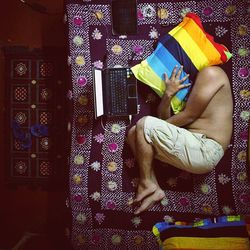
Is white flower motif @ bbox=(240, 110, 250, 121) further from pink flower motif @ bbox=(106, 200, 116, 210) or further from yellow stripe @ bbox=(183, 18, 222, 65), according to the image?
pink flower motif @ bbox=(106, 200, 116, 210)

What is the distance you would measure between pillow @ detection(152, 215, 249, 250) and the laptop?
2.58ft

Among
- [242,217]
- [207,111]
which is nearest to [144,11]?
[207,111]

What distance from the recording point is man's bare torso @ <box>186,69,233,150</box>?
6.83 ft

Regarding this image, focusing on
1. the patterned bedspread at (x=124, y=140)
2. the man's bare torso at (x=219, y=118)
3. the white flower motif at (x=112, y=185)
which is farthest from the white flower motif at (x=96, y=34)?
the white flower motif at (x=112, y=185)

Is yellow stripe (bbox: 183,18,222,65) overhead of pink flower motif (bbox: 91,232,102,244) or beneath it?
overhead

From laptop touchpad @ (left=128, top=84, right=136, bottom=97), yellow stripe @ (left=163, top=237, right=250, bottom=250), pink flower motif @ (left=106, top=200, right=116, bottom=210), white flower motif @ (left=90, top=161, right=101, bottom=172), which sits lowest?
yellow stripe @ (left=163, top=237, right=250, bottom=250)

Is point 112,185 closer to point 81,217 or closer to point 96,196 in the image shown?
point 96,196

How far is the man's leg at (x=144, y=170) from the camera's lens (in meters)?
2.17

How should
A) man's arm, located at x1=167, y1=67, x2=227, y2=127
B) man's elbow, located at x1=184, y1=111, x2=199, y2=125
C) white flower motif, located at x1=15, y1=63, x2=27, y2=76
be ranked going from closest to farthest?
man's arm, located at x1=167, y1=67, x2=227, y2=127
man's elbow, located at x1=184, y1=111, x2=199, y2=125
white flower motif, located at x1=15, y1=63, x2=27, y2=76

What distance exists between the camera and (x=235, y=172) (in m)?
2.19

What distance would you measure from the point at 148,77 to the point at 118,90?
21 centimetres

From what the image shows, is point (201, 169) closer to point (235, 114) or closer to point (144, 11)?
point (235, 114)

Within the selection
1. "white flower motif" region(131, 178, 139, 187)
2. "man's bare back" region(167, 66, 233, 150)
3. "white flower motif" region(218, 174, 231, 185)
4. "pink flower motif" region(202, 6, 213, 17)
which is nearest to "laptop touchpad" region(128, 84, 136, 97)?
"man's bare back" region(167, 66, 233, 150)

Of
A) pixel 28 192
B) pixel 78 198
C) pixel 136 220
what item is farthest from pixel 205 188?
pixel 28 192
